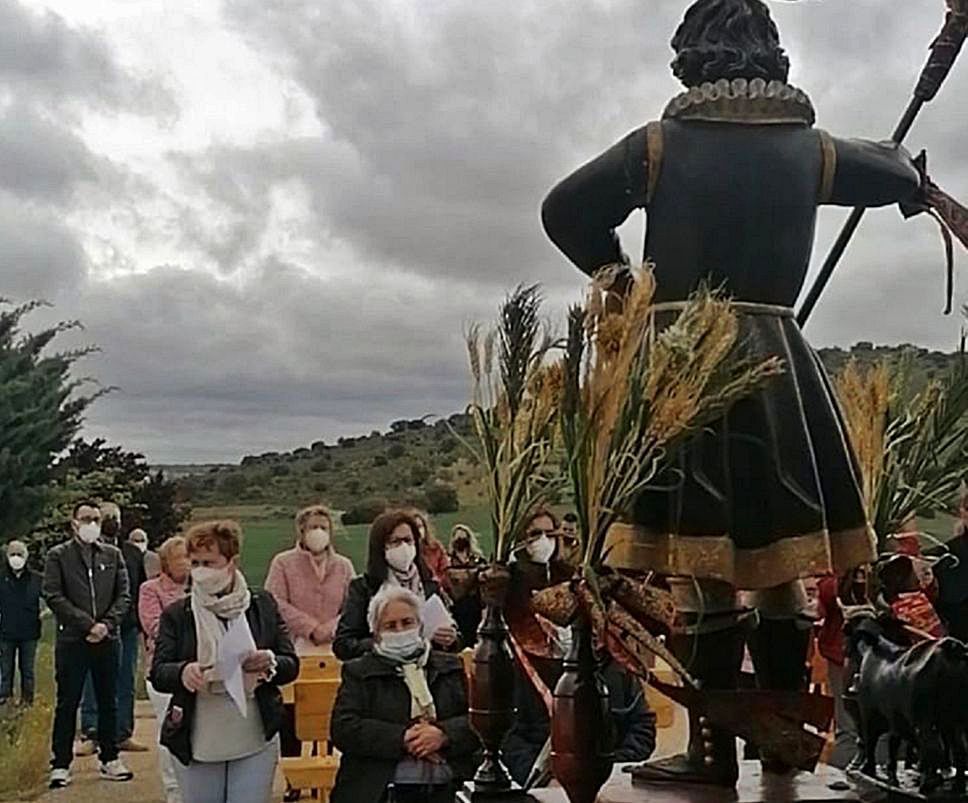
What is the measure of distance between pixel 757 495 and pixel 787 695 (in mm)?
220

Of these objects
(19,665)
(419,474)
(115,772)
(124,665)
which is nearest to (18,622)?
(19,665)

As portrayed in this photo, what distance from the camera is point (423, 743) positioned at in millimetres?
2625

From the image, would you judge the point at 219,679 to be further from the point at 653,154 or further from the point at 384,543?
the point at 653,154

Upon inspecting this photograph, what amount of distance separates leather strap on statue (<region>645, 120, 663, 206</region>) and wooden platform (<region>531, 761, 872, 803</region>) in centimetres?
69

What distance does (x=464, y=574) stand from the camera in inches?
69.4

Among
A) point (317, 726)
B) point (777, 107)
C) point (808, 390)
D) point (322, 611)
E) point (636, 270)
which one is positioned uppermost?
point (777, 107)

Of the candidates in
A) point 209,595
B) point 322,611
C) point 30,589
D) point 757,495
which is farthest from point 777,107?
point 30,589

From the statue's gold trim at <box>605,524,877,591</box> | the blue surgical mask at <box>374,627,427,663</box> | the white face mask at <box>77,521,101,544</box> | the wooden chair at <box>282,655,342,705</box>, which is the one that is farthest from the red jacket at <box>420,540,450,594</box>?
the white face mask at <box>77,521,101,544</box>

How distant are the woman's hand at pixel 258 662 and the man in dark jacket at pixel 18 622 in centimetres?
278

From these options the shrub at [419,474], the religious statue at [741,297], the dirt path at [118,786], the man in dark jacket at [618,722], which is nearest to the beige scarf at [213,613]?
the man in dark jacket at [618,722]

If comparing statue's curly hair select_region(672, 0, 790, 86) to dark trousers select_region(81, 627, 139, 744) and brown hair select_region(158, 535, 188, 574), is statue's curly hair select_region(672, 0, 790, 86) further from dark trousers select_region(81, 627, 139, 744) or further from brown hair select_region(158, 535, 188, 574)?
dark trousers select_region(81, 627, 139, 744)

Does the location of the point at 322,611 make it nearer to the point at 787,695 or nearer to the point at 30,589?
the point at 30,589

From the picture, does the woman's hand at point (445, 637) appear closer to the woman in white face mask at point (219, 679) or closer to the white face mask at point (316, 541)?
the woman in white face mask at point (219, 679)

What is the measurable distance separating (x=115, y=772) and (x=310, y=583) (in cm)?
101
